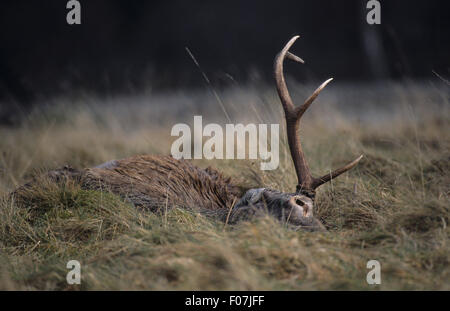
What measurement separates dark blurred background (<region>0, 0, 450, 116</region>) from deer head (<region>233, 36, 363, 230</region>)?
32.1ft

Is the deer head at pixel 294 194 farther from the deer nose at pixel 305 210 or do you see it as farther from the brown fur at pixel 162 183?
the brown fur at pixel 162 183

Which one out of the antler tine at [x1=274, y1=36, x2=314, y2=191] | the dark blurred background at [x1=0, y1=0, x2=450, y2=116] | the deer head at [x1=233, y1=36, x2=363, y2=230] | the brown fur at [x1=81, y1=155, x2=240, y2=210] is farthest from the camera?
the dark blurred background at [x1=0, y1=0, x2=450, y2=116]

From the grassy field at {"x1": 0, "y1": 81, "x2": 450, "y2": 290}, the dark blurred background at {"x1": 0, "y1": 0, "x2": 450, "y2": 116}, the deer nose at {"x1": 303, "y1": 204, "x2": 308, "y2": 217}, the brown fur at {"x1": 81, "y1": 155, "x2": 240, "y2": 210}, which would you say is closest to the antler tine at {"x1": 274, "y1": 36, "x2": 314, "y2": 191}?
the deer nose at {"x1": 303, "y1": 204, "x2": 308, "y2": 217}

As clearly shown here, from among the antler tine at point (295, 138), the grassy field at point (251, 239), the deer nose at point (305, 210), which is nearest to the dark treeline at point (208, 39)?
the grassy field at point (251, 239)

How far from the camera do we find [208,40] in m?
15.8

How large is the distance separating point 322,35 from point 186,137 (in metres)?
9.32

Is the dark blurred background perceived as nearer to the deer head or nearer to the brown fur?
the brown fur

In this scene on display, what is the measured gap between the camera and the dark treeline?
13781 millimetres

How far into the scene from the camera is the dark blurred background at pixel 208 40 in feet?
45.2

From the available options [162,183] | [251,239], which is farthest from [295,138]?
[162,183]

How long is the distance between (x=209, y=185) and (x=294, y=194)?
1079 millimetres

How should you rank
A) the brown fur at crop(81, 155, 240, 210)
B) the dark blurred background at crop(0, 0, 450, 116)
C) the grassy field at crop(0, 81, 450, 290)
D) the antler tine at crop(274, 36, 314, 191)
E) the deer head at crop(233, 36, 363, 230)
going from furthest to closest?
the dark blurred background at crop(0, 0, 450, 116)
the brown fur at crop(81, 155, 240, 210)
the antler tine at crop(274, 36, 314, 191)
the deer head at crop(233, 36, 363, 230)
the grassy field at crop(0, 81, 450, 290)

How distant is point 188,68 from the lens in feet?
51.1

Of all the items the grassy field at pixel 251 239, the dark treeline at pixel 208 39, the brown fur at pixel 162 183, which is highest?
the dark treeline at pixel 208 39
